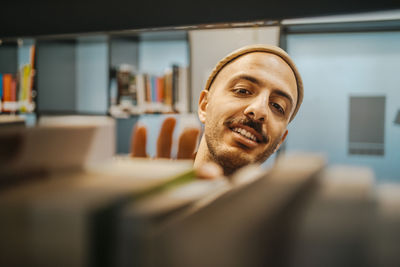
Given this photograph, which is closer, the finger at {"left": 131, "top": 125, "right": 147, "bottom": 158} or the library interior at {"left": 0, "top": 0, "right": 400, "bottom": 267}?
the library interior at {"left": 0, "top": 0, "right": 400, "bottom": 267}

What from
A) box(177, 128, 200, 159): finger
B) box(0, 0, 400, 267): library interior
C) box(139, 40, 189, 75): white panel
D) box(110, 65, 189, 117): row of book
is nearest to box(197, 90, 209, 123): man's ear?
box(177, 128, 200, 159): finger

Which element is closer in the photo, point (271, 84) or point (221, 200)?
point (221, 200)

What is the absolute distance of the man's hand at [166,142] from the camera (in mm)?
505

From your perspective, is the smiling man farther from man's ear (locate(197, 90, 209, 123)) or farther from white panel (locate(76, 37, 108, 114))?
white panel (locate(76, 37, 108, 114))

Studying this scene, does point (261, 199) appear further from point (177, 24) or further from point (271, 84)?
point (271, 84)

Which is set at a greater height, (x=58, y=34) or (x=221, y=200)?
(x=58, y=34)

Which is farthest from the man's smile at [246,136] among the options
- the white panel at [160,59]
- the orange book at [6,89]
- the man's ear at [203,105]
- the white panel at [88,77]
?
the white panel at [160,59]

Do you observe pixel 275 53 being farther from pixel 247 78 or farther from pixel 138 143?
pixel 138 143

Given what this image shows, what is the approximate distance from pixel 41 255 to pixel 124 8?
0.74ft

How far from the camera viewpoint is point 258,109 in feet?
1.72

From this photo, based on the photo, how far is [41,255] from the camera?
261mm

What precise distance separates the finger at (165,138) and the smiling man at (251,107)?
5cm

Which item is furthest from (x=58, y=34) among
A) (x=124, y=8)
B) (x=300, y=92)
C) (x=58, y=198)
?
(x=300, y=92)

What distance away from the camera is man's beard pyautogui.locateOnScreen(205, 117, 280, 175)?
0.49 meters
